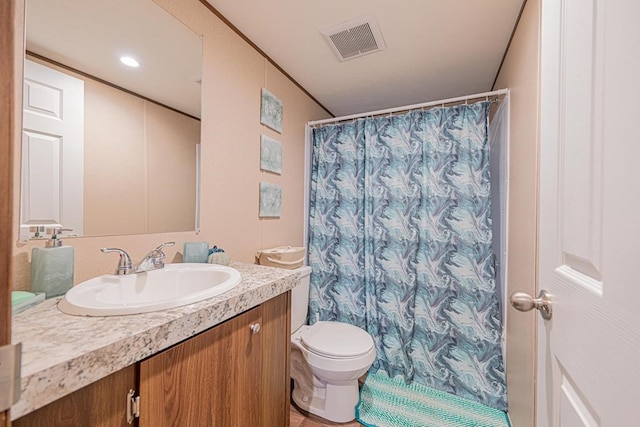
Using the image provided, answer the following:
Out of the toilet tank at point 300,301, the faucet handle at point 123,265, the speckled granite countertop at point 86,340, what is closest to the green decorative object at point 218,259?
the faucet handle at point 123,265

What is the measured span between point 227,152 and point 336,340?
4.20ft

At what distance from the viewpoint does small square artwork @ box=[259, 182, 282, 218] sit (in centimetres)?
173

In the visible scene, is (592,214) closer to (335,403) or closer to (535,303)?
(535,303)

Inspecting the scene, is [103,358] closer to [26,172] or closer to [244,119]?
[26,172]

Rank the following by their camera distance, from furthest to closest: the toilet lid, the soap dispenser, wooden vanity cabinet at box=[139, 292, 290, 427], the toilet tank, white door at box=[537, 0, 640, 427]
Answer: the toilet tank
the toilet lid
the soap dispenser
wooden vanity cabinet at box=[139, 292, 290, 427]
white door at box=[537, 0, 640, 427]

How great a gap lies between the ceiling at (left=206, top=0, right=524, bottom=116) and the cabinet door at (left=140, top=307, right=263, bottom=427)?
1.52 m

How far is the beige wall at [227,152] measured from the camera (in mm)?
1111

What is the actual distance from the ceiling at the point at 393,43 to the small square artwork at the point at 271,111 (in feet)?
0.90

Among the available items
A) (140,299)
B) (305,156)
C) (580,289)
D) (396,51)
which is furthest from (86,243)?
(396,51)

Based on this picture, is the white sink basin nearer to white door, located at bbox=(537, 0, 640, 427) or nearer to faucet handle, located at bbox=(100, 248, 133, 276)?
faucet handle, located at bbox=(100, 248, 133, 276)

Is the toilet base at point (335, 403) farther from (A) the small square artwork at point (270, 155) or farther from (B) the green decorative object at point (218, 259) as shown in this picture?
(A) the small square artwork at point (270, 155)

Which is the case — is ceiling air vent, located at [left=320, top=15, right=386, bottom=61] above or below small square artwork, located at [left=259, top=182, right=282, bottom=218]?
above

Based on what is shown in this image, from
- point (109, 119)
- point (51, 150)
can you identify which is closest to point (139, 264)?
point (51, 150)

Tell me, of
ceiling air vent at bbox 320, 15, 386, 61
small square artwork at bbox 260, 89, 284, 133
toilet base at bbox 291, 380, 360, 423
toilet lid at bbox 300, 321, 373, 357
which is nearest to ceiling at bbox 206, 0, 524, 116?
ceiling air vent at bbox 320, 15, 386, 61
